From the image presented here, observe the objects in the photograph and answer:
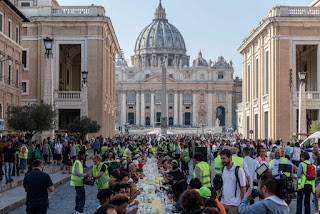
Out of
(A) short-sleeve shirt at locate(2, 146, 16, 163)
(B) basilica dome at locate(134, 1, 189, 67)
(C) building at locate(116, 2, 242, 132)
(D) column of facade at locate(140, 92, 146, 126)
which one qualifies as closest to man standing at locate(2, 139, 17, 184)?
(A) short-sleeve shirt at locate(2, 146, 16, 163)

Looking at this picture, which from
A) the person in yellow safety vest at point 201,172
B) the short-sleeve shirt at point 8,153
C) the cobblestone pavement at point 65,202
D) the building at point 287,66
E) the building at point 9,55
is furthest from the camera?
the building at point 287,66

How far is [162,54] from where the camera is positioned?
186m

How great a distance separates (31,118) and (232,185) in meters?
24.2

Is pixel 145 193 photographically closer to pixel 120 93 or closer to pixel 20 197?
pixel 20 197

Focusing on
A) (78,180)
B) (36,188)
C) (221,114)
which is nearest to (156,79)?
(221,114)

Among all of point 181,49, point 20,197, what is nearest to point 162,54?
point 181,49

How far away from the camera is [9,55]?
4012cm

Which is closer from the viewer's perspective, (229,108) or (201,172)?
(201,172)

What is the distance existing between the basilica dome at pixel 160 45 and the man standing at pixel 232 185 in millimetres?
169799

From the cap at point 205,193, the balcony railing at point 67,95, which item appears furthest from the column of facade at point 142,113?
the cap at point 205,193

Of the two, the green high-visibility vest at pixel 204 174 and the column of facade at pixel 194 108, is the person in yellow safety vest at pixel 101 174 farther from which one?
the column of facade at pixel 194 108

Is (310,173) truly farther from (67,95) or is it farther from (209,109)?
(209,109)

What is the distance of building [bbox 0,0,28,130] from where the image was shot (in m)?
37.7

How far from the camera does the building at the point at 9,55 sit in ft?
124
